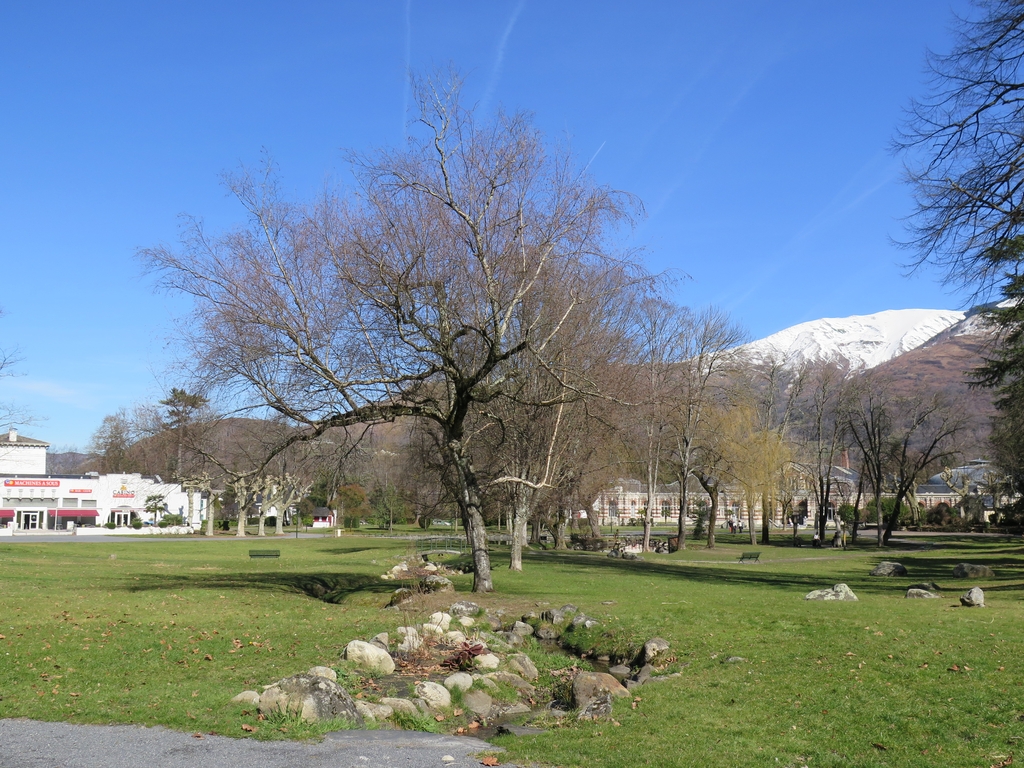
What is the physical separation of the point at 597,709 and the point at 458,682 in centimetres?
244

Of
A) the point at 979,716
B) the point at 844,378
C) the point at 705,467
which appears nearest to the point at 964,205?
the point at 979,716

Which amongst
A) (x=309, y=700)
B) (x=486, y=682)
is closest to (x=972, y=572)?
(x=486, y=682)

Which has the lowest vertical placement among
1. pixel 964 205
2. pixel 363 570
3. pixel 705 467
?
pixel 363 570

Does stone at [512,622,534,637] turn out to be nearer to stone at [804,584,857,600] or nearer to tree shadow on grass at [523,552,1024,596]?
stone at [804,584,857,600]

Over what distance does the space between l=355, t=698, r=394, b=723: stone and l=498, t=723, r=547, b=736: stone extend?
54.5 inches

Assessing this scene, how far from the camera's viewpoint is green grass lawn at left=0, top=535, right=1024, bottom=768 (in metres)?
8.66

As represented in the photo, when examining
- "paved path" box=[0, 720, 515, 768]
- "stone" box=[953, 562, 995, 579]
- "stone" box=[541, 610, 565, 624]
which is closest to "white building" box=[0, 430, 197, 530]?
"stone" box=[541, 610, 565, 624]

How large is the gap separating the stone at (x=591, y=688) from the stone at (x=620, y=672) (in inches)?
70.8

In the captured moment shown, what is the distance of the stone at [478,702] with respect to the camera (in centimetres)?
1119

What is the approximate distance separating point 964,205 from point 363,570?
2299 cm

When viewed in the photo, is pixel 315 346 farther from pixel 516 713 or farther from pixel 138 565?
pixel 138 565

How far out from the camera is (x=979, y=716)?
29.1 feet

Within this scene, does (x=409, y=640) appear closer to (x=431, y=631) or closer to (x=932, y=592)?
(x=431, y=631)

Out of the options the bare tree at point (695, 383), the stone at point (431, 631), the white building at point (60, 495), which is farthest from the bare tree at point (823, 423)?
the white building at point (60, 495)
